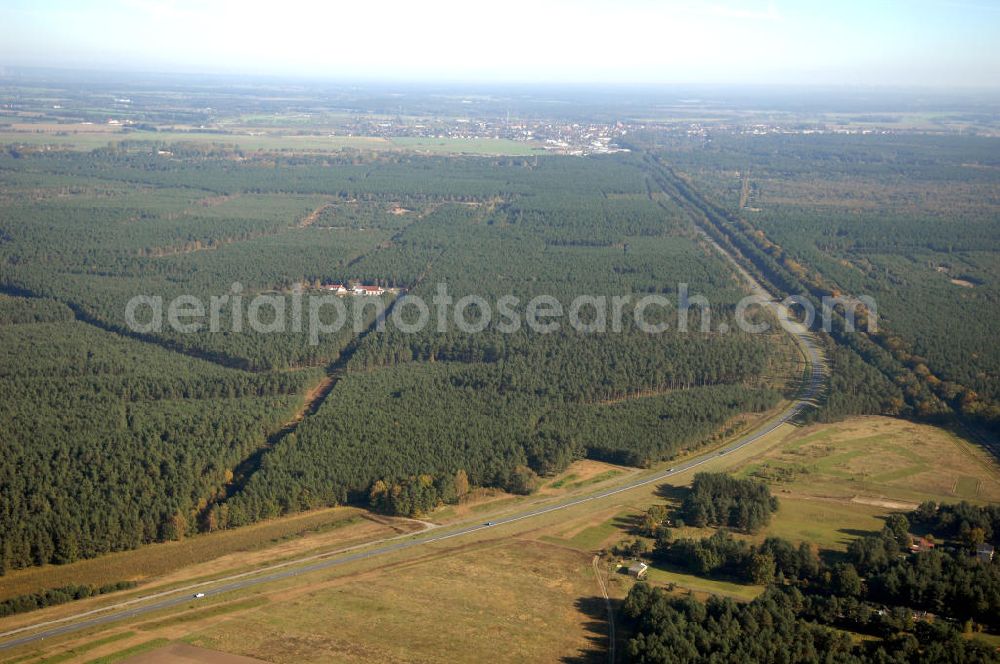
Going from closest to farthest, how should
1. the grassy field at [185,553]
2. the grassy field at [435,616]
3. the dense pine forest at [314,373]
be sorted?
the grassy field at [435,616] → the grassy field at [185,553] → the dense pine forest at [314,373]

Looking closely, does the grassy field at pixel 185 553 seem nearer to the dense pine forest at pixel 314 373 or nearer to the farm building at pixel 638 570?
the dense pine forest at pixel 314 373

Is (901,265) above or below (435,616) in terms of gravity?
above

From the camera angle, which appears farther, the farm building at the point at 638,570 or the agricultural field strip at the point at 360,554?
the farm building at the point at 638,570

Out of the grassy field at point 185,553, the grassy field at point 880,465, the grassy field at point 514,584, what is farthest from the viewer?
the grassy field at point 880,465

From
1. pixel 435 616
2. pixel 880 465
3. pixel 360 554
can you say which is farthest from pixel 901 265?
pixel 435 616

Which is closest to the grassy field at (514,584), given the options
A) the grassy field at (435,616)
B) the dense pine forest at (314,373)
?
the grassy field at (435,616)

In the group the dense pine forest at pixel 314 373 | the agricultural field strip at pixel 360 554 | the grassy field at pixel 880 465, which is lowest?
the agricultural field strip at pixel 360 554

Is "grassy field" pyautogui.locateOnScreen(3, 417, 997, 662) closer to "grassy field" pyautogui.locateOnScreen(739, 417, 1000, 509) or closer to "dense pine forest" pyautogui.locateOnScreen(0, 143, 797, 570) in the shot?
"grassy field" pyautogui.locateOnScreen(739, 417, 1000, 509)

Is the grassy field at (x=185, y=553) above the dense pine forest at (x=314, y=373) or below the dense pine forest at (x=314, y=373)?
below

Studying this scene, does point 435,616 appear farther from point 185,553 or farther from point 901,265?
point 901,265

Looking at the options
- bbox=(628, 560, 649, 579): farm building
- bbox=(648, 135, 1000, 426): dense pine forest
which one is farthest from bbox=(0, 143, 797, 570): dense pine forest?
bbox=(628, 560, 649, 579): farm building

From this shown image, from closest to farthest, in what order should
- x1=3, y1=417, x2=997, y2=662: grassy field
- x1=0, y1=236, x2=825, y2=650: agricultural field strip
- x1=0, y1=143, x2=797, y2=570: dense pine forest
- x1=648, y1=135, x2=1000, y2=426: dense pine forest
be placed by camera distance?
x1=3, y1=417, x2=997, y2=662: grassy field < x1=0, y1=236, x2=825, y2=650: agricultural field strip < x1=0, y1=143, x2=797, y2=570: dense pine forest < x1=648, y1=135, x2=1000, y2=426: dense pine forest
